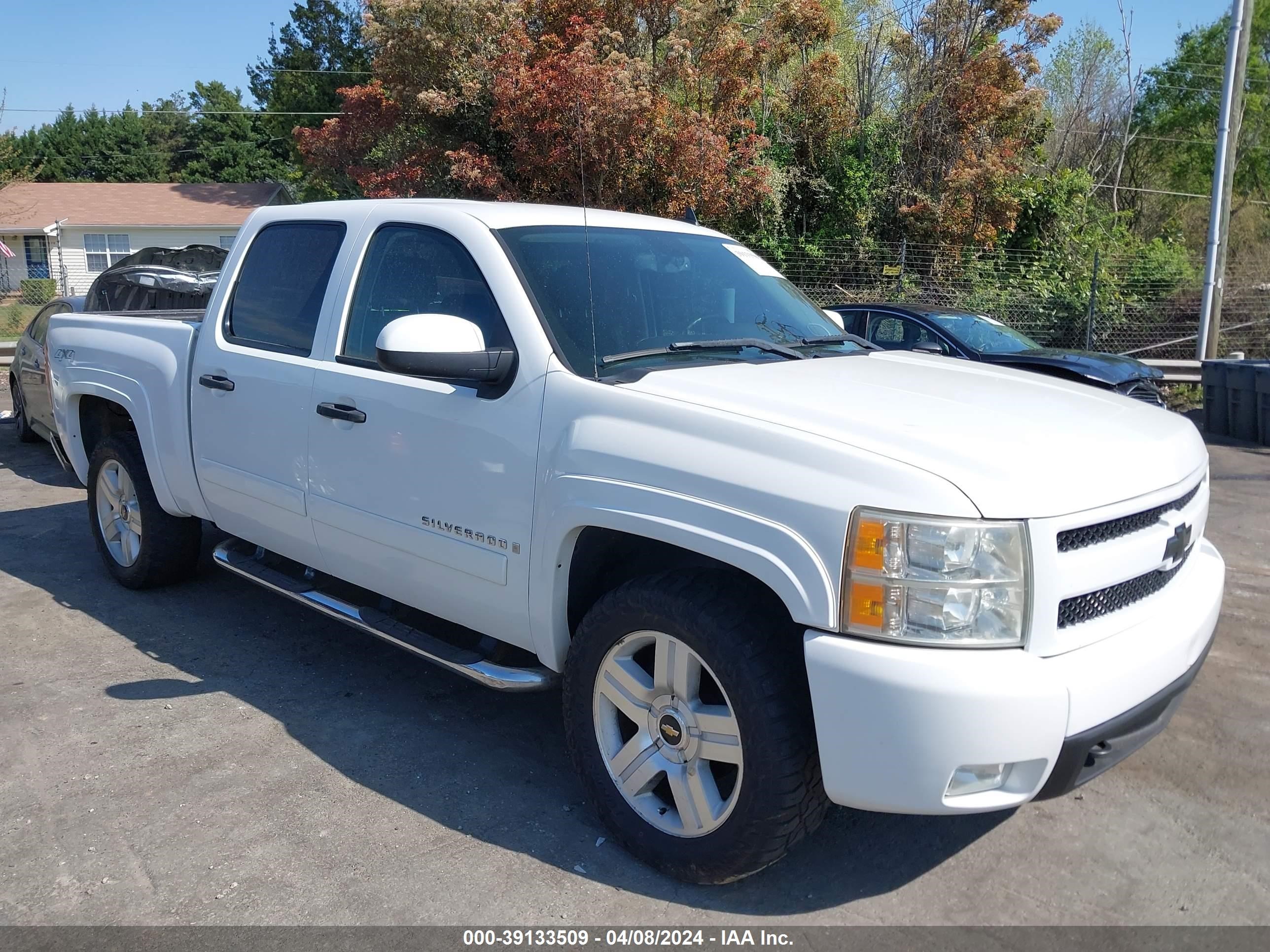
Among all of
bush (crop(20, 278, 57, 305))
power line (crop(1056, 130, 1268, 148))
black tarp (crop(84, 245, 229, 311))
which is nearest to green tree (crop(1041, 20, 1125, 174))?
power line (crop(1056, 130, 1268, 148))

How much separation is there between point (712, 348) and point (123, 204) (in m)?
44.7

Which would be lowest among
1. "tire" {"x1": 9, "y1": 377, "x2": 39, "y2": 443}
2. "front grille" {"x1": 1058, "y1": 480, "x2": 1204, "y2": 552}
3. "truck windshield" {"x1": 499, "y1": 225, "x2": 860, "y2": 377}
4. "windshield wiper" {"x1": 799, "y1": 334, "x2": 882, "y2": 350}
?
"tire" {"x1": 9, "y1": 377, "x2": 39, "y2": 443}

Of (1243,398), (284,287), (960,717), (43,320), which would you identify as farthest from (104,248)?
(960,717)

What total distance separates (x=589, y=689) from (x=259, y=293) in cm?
261

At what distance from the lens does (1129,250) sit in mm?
19438

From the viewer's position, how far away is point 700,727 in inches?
116

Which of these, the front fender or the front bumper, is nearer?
the front bumper

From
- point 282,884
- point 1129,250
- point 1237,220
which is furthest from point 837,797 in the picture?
point 1237,220

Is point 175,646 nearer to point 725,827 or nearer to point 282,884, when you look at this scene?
point 282,884

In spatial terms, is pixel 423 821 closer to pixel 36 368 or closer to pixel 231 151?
pixel 36 368

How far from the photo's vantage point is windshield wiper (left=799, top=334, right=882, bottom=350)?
404 cm

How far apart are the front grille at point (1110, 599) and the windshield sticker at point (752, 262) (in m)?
2.01

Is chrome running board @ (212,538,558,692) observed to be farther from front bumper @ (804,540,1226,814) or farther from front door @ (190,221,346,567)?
front bumper @ (804,540,1226,814)

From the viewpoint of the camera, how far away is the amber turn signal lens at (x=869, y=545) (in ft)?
8.36
